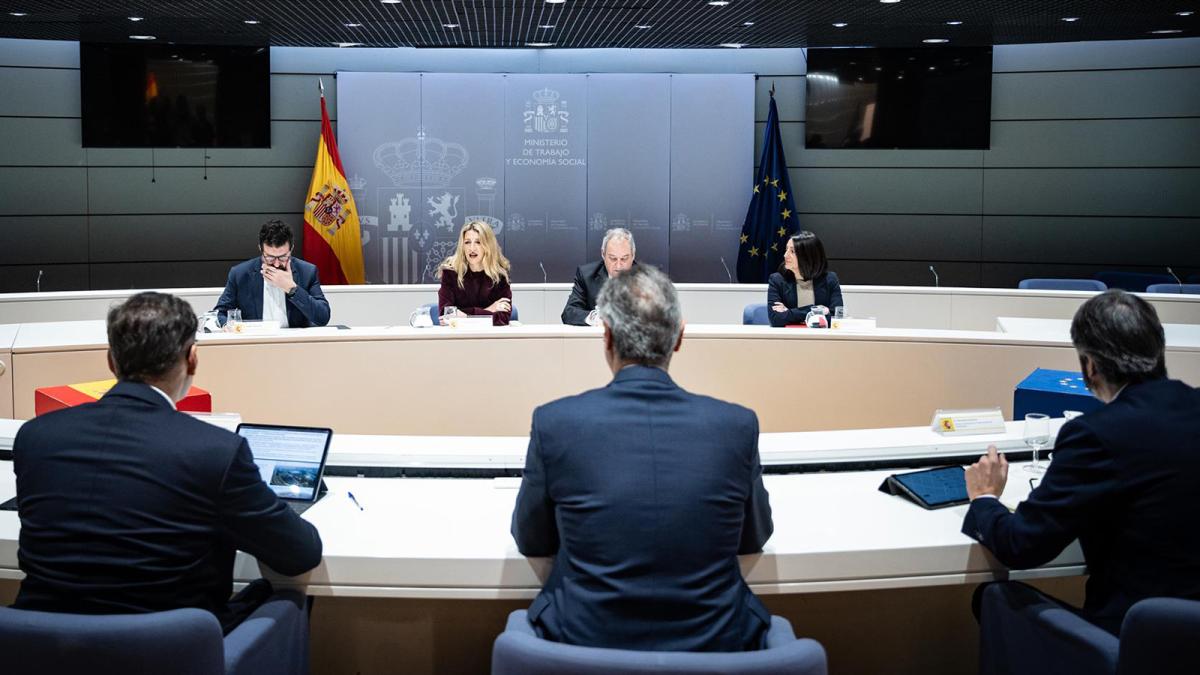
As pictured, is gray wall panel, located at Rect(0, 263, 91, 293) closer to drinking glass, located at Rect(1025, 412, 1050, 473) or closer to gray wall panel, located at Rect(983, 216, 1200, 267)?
gray wall panel, located at Rect(983, 216, 1200, 267)

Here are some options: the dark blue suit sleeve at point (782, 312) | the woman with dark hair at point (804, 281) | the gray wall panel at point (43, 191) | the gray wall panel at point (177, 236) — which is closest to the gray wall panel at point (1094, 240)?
the woman with dark hair at point (804, 281)

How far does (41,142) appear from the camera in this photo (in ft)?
28.2

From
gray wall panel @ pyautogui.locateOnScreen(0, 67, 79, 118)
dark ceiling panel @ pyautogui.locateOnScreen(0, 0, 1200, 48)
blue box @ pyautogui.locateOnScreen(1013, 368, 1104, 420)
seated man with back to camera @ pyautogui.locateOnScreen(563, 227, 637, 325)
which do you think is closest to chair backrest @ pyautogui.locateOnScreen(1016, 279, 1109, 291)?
dark ceiling panel @ pyautogui.locateOnScreen(0, 0, 1200, 48)

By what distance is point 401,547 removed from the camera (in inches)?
81.4

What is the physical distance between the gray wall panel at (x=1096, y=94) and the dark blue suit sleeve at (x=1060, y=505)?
25.7 ft

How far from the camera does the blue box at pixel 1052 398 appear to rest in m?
3.40

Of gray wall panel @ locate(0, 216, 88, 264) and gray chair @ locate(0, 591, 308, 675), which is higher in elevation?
gray wall panel @ locate(0, 216, 88, 264)

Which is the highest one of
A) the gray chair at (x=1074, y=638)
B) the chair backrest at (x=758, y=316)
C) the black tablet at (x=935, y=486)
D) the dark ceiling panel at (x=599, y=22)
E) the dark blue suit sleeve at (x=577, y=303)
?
the dark ceiling panel at (x=599, y=22)

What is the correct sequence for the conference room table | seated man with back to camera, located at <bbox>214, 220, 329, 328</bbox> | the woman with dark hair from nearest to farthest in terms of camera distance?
the conference room table → seated man with back to camera, located at <bbox>214, 220, 329, 328</bbox> → the woman with dark hair

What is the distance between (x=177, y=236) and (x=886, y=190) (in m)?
6.35

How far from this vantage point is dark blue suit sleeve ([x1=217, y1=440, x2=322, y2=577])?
1.80m

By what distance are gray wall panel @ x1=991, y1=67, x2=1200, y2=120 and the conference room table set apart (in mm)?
4761

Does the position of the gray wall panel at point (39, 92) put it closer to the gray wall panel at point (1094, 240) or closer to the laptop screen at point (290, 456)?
the laptop screen at point (290, 456)

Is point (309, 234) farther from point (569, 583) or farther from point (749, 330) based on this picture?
point (569, 583)
